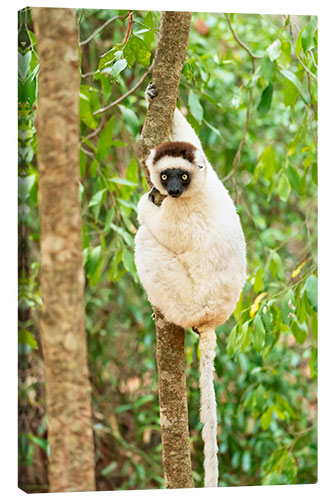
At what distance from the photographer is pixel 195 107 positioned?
4266 mm

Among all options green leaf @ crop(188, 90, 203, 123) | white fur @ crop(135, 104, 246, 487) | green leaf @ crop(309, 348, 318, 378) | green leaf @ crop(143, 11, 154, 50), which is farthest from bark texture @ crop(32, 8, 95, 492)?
green leaf @ crop(309, 348, 318, 378)

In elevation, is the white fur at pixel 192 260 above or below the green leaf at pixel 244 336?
above

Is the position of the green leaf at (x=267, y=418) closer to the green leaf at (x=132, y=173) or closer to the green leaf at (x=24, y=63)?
the green leaf at (x=132, y=173)

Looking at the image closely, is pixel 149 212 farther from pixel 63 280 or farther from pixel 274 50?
pixel 274 50

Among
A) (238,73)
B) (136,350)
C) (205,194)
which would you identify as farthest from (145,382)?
(238,73)

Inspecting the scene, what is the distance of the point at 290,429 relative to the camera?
469cm

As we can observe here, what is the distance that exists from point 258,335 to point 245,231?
0.78m

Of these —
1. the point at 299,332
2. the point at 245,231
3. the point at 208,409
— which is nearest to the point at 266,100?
the point at 245,231

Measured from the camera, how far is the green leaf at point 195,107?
421 cm

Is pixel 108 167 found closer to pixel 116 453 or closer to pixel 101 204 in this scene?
pixel 101 204

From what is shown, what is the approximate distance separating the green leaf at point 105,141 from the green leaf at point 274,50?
3.43 ft

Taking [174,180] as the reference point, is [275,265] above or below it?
below

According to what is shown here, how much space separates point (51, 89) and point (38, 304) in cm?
158

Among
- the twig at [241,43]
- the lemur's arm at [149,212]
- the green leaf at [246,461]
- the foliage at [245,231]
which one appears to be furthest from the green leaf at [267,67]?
the green leaf at [246,461]
